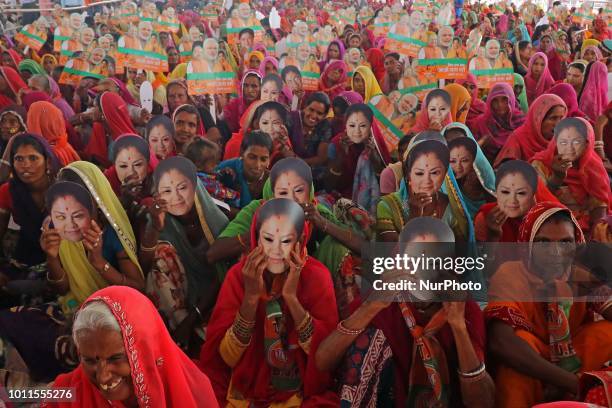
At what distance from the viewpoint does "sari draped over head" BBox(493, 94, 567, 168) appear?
3748mm

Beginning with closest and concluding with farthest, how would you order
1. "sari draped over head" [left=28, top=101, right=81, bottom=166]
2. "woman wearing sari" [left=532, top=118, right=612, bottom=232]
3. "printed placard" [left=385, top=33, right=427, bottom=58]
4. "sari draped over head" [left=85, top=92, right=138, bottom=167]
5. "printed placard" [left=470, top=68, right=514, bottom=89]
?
"woman wearing sari" [left=532, top=118, right=612, bottom=232] → "sari draped over head" [left=28, top=101, right=81, bottom=166] → "sari draped over head" [left=85, top=92, right=138, bottom=167] → "printed placard" [left=470, top=68, right=514, bottom=89] → "printed placard" [left=385, top=33, right=427, bottom=58]

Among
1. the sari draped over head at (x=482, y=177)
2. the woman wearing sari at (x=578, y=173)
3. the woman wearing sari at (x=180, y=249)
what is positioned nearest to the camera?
the woman wearing sari at (x=180, y=249)

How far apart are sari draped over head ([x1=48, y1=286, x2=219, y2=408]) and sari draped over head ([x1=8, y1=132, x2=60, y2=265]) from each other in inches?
52.1

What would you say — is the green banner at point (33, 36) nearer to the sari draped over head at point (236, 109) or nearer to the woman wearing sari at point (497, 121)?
the sari draped over head at point (236, 109)

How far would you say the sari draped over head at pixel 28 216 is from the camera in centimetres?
274

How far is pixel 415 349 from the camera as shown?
1.88 m

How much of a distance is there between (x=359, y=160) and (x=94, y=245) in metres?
1.84

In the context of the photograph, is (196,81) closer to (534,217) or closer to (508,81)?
(508,81)

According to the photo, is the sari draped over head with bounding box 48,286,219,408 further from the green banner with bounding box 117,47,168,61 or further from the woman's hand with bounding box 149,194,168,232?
the green banner with bounding box 117,47,168,61

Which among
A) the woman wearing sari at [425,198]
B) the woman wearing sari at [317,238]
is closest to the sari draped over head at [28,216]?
the woman wearing sari at [317,238]

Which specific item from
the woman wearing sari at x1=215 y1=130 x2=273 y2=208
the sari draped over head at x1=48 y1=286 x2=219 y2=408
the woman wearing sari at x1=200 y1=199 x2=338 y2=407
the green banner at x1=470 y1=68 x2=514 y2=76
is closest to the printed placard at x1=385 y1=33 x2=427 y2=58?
the green banner at x1=470 y1=68 x2=514 y2=76

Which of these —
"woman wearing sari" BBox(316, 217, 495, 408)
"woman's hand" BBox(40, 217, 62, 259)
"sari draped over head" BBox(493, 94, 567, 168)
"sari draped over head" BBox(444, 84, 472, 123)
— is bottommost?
"woman wearing sari" BBox(316, 217, 495, 408)

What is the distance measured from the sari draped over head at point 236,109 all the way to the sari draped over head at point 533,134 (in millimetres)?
2303

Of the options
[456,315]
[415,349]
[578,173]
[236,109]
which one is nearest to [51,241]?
[415,349]
